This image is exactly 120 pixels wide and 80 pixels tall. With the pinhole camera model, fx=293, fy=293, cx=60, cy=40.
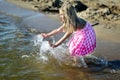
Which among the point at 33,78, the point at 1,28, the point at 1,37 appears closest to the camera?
the point at 33,78

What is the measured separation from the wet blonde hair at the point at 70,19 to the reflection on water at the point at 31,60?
0.94 m

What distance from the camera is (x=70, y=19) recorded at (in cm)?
568

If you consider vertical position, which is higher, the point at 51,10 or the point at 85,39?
the point at 85,39

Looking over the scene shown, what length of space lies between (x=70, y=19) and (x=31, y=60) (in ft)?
5.07

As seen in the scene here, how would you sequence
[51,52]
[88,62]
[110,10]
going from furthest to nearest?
[110,10] < [51,52] < [88,62]

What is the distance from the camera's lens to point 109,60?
6660 millimetres

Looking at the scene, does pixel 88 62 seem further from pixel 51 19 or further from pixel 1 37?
pixel 51 19

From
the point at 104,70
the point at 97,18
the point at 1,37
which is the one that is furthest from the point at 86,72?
the point at 97,18

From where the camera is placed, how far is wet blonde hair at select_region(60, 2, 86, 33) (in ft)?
18.5

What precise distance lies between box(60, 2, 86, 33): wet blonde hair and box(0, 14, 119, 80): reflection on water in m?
0.94

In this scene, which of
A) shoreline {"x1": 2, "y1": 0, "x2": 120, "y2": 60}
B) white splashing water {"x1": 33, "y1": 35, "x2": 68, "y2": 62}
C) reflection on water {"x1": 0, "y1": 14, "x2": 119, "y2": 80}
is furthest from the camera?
shoreline {"x1": 2, "y1": 0, "x2": 120, "y2": 60}

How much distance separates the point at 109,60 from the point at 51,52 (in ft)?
4.53

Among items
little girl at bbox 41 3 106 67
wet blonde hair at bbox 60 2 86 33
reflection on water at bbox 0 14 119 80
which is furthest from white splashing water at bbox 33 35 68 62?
wet blonde hair at bbox 60 2 86 33

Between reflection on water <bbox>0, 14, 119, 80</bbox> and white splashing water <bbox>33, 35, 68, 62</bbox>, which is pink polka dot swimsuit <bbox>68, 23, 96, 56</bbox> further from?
white splashing water <bbox>33, 35, 68, 62</bbox>
